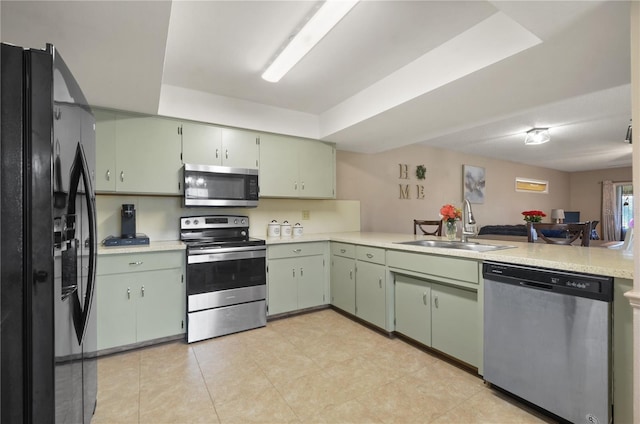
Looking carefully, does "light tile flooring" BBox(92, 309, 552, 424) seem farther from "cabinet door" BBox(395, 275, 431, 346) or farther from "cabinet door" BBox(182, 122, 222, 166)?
"cabinet door" BBox(182, 122, 222, 166)

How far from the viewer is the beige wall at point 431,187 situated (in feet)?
15.0

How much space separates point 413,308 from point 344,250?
1006mm

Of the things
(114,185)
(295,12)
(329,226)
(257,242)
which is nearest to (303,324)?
(257,242)

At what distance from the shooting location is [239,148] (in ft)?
10.6

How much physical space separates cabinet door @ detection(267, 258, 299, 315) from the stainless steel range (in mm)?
108

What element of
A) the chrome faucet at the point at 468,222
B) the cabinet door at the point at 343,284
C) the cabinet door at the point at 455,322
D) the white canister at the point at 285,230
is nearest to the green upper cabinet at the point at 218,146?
the white canister at the point at 285,230

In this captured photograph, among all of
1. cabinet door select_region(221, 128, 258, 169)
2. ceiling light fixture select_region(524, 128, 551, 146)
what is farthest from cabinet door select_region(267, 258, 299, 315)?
ceiling light fixture select_region(524, 128, 551, 146)

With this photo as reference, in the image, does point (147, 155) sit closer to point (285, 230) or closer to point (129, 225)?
point (129, 225)

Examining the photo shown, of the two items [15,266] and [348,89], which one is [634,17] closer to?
[348,89]

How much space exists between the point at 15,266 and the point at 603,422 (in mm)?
2462

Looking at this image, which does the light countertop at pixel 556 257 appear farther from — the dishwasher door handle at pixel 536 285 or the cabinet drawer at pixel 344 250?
the cabinet drawer at pixel 344 250

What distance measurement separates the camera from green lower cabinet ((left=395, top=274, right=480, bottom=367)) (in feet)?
6.91

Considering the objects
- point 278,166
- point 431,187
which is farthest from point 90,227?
point 431,187

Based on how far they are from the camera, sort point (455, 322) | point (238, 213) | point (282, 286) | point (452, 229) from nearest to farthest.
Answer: point (455, 322)
point (452, 229)
point (282, 286)
point (238, 213)
